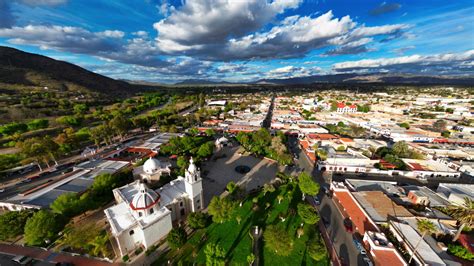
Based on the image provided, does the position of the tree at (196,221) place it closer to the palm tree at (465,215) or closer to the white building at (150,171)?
the white building at (150,171)

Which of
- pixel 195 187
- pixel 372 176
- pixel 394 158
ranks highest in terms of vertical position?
pixel 195 187

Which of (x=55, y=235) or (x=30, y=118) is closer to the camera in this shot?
(x=55, y=235)

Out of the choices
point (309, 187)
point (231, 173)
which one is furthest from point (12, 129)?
point (309, 187)

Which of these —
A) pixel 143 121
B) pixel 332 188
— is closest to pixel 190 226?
pixel 332 188

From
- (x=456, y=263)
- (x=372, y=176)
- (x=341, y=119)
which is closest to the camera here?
(x=456, y=263)

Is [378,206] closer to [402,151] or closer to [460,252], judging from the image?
[460,252]

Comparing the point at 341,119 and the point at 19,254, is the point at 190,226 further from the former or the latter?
the point at 341,119

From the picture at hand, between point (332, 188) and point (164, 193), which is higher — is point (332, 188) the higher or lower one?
the lower one

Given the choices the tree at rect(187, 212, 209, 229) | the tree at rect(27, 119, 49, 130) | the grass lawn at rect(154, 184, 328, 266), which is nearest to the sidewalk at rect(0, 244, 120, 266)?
the grass lawn at rect(154, 184, 328, 266)

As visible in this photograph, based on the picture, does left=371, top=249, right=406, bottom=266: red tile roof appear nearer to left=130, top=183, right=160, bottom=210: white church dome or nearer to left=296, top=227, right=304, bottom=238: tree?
left=296, top=227, right=304, bottom=238: tree
